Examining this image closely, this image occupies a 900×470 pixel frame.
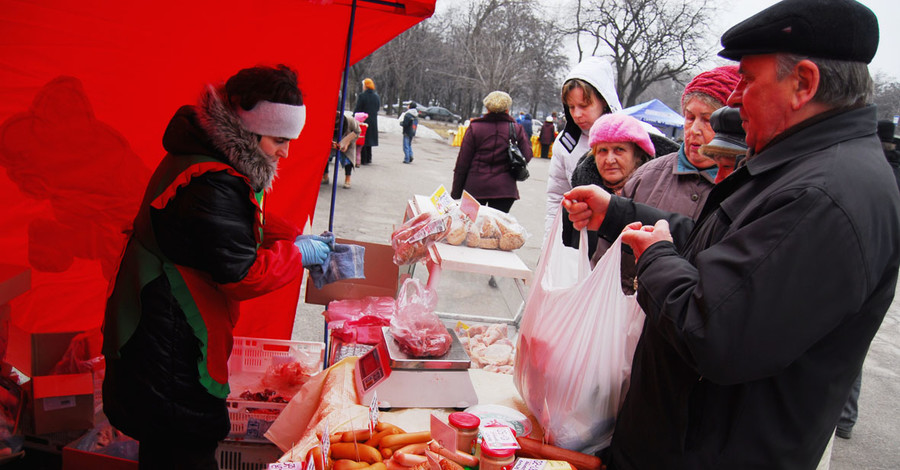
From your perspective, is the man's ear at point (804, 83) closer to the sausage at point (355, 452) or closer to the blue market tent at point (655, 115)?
the sausage at point (355, 452)

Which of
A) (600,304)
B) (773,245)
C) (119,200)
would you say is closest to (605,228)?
(600,304)

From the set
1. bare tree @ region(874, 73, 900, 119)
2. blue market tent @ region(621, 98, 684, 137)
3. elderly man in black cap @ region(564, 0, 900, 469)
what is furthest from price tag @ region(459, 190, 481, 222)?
bare tree @ region(874, 73, 900, 119)

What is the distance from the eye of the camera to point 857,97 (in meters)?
1.18

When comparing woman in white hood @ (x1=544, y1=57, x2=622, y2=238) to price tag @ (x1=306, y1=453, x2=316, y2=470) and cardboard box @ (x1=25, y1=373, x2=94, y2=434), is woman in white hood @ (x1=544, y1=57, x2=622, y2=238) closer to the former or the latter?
price tag @ (x1=306, y1=453, x2=316, y2=470)

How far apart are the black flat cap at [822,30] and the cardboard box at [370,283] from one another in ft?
8.36

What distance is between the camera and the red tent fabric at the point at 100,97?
8.96ft

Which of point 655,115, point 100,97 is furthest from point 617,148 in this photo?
point 655,115

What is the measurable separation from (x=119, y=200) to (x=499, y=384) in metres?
2.31

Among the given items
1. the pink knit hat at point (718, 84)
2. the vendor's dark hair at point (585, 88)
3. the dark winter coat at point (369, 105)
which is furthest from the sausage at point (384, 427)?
the dark winter coat at point (369, 105)

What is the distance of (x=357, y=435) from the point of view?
5.65ft

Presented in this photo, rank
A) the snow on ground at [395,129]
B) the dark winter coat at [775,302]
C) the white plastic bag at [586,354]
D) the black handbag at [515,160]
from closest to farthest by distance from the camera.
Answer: the dark winter coat at [775,302] → the white plastic bag at [586,354] → the black handbag at [515,160] → the snow on ground at [395,129]

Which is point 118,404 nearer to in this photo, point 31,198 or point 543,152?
point 31,198

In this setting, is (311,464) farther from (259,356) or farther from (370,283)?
(370,283)

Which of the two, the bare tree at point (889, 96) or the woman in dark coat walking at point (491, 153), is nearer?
the woman in dark coat walking at point (491, 153)
